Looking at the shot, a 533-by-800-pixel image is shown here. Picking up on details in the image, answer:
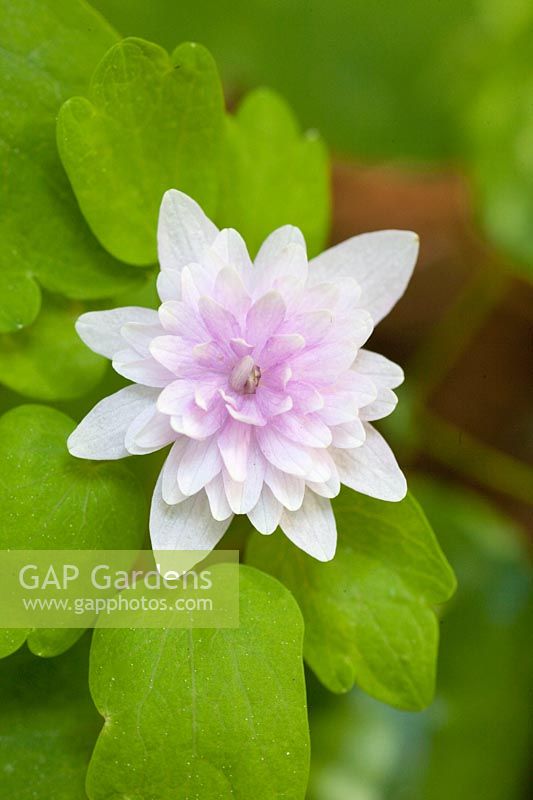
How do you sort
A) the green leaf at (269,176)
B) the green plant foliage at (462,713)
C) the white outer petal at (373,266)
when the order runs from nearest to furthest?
1. the white outer petal at (373,266)
2. the green leaf at (269,176)
3. the green plant foliage at (462,713)

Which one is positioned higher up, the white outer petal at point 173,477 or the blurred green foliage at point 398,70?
the blurred green foliage at point 398,70

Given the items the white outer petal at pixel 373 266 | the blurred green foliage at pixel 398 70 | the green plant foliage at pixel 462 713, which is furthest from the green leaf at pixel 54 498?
the blurred green foliage at pixel 398 70

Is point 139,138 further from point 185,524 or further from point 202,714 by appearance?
point 202,714

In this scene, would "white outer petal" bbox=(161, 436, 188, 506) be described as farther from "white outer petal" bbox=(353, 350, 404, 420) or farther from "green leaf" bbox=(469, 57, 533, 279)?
"green leaf" bbox=(469, 57, 533, 279)

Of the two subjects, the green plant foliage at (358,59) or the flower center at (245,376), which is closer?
the flower center at (245,376)

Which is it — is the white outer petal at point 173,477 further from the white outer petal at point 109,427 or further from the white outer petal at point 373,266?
the white outer petal at point 373,266

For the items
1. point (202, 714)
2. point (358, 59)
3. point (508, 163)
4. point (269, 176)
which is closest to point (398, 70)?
point (358, 59)
